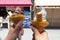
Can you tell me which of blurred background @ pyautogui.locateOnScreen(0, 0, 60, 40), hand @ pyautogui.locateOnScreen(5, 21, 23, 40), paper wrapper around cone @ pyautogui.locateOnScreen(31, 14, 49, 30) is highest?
paper wrapper around cone @ pyautogui.locateOnScreen(31, 14, 49, 30)

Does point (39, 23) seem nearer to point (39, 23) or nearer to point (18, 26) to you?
point (39, 23)

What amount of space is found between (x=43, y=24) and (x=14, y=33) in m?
0.15

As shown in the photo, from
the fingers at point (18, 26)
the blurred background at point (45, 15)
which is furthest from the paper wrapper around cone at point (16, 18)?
the blurred background at point (45, 15)

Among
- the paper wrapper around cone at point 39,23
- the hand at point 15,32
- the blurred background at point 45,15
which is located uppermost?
the paper wrapper around cone at point 39,23

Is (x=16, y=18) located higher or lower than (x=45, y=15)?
higher

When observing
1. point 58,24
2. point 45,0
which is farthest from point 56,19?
point 45,0

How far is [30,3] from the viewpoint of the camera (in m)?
2.88

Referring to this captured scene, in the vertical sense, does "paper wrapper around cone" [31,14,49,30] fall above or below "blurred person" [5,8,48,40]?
above

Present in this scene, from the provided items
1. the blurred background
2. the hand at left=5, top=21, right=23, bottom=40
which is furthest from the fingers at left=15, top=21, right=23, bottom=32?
the blurred background

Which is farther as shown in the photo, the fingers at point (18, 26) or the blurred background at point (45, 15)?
the blurred background at point (45, 15)

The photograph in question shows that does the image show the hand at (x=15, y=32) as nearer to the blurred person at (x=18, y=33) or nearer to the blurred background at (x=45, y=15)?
the blurred person at (x=18, y=33)

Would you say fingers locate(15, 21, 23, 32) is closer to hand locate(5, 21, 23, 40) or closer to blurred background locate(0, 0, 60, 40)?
hand locate(5, 21, 23, 40)

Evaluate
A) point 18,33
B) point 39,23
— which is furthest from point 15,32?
point 39,23

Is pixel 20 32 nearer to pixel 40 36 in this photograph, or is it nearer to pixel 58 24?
pixel 40 36
